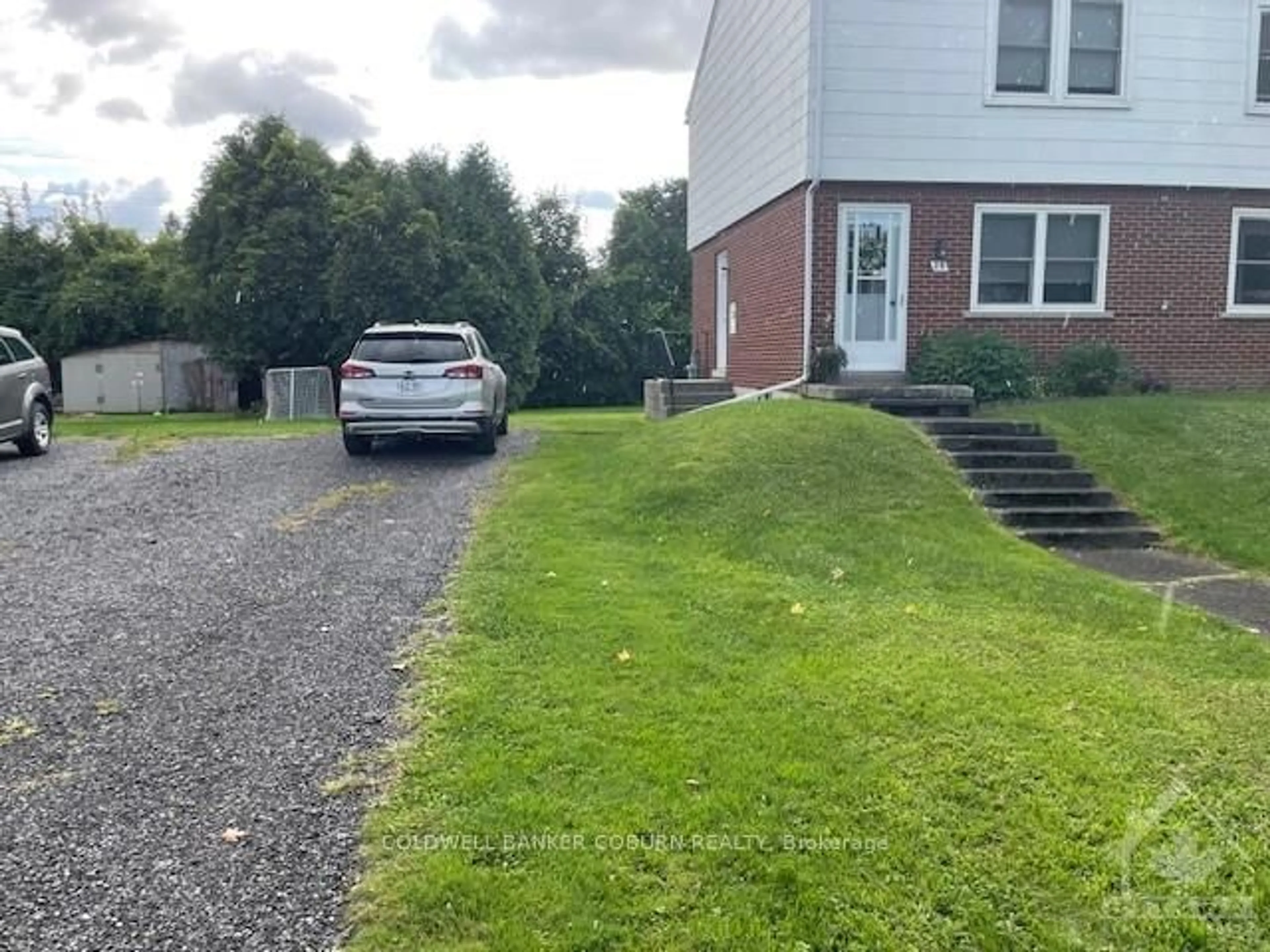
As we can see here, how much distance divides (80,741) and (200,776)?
2.27 ft

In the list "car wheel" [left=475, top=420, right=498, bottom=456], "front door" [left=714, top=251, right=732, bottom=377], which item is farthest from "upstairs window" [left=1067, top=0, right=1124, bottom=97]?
"car wheel" [left=475, top=420, right=498, bottom=456]

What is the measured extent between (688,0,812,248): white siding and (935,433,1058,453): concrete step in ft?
14.9

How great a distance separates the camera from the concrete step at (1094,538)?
30.1ft

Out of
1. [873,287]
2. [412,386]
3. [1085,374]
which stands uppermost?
[873,287]

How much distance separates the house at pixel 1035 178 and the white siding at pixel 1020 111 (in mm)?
22

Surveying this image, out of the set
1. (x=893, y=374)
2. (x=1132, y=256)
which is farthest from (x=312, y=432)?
(x=1132, y=256)

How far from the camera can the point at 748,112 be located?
691 inches

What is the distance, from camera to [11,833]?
3.50 m

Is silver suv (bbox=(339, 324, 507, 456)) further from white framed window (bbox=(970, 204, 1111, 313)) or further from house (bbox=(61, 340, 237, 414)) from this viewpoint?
house (bbox=(61, 340, 237, 414))

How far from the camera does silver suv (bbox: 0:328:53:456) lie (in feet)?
42.6

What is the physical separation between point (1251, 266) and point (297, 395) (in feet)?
58.6

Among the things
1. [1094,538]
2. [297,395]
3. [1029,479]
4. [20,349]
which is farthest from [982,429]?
[297,395]

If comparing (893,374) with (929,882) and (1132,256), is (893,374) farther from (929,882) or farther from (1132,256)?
(929,882)

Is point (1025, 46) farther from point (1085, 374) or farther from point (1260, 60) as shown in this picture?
point (1085, 374)
